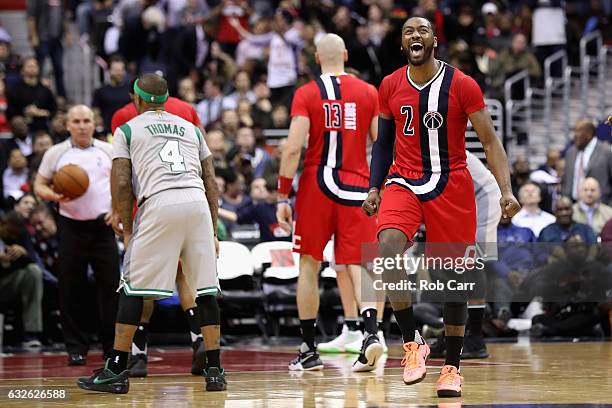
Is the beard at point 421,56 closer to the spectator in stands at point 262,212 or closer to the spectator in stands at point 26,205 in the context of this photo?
the spectator in stands at point 262,212

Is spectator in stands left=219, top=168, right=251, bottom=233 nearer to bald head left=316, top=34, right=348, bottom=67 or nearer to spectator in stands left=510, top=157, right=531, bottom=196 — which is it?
spectator in stands left=510, top=157, right=531, bottom=196

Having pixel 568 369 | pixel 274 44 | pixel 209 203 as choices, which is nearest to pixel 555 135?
pixel 274 44

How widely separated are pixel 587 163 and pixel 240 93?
5901 mm

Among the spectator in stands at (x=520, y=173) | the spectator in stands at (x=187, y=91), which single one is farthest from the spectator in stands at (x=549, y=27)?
the spectator in stands at (x=187, y=91)

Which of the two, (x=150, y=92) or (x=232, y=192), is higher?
(x=150, y=92)

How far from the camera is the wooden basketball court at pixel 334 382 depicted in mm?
8484

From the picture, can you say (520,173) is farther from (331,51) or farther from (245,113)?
(331,51)

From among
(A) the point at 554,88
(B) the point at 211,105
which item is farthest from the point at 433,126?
(A) the point at 554,88

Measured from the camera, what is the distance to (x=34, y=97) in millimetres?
Answer: 19203

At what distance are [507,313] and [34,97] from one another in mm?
8083

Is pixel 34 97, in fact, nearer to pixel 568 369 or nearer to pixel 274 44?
pixel 274 44

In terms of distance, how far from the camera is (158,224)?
9.12 m

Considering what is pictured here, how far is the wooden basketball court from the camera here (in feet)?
27.8

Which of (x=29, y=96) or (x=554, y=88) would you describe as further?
(x=554, y=88)
